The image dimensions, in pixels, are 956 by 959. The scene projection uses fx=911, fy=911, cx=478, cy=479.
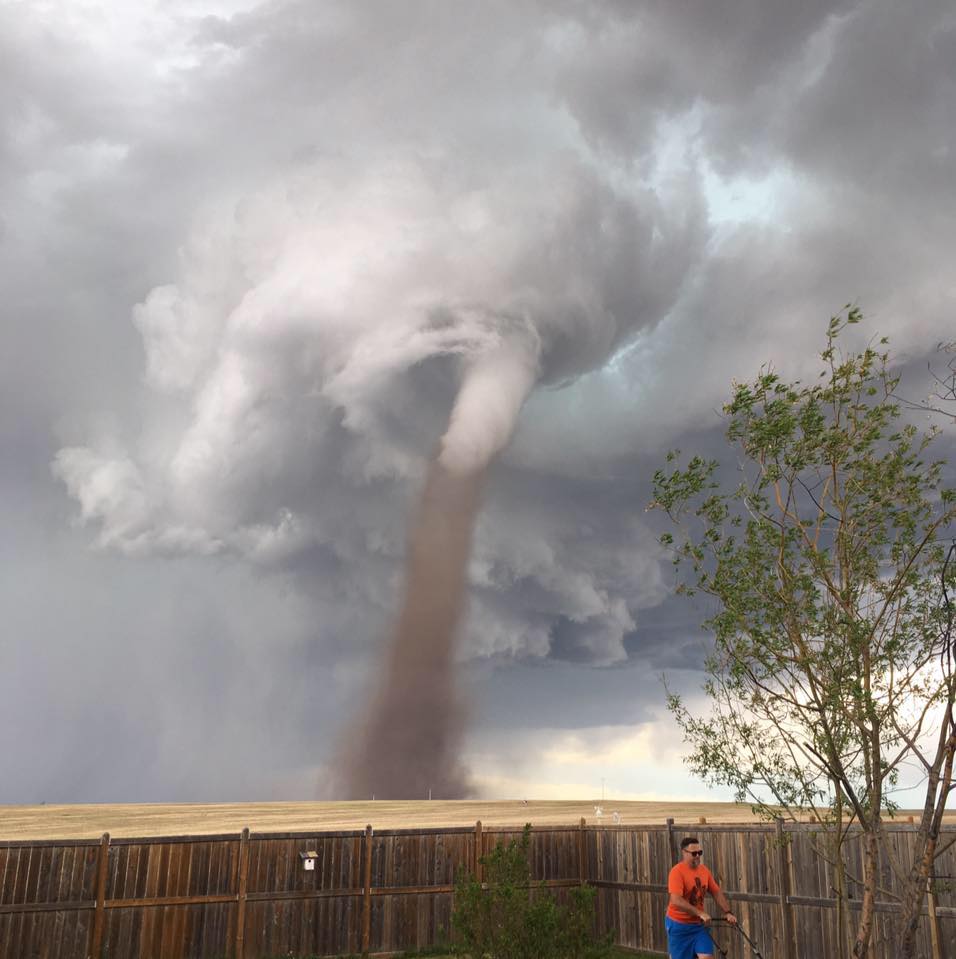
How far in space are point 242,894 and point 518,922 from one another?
9.73 meters

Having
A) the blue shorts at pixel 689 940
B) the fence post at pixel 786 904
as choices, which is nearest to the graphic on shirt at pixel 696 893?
the blue shorts at pixel 689 940

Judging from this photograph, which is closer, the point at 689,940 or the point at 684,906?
the point at 684,906

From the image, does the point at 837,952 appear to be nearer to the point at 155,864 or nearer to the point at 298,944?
the point at 298,944

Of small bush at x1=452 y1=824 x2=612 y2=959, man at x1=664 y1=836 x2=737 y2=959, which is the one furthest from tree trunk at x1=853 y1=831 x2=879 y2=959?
small bush at x1=452 y1=824 x2=612 y2=959

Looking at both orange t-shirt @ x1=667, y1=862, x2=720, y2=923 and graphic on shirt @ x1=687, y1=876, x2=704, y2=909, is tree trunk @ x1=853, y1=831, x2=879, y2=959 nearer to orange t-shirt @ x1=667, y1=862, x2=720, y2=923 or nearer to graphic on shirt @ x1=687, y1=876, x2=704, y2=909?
orange t-shirt @ x1=667, y1=862, x2=720, y2=923

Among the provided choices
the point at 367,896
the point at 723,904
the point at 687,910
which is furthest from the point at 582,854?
the point at 723,904

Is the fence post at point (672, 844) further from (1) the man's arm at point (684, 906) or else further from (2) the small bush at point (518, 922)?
(2) the small bush at point (518, 922)

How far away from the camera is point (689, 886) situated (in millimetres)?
11094

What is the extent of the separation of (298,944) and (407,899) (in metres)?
2.54

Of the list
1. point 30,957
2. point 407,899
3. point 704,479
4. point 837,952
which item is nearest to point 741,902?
point 837,952

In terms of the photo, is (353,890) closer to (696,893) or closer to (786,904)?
(786,904)

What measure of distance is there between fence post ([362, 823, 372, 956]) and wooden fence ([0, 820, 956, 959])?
3cm

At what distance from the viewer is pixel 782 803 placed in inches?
421

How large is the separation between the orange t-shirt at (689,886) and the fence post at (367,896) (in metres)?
9.57
